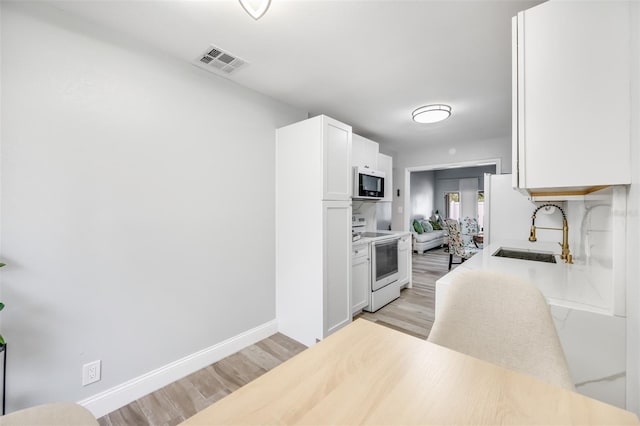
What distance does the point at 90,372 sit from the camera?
159 cm

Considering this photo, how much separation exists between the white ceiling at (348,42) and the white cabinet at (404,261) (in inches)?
74.5

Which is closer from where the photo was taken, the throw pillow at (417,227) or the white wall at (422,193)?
the throw pillow at (417,227)

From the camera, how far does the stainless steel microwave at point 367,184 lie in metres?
3.04

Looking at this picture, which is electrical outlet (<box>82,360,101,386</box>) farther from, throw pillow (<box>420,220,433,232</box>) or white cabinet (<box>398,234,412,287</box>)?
throw pillow (<box>420,220,433,232</box>)

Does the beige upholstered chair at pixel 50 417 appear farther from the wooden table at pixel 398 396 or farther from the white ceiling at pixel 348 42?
the white ceiling at pixel 348 42

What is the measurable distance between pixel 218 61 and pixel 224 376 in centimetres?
243

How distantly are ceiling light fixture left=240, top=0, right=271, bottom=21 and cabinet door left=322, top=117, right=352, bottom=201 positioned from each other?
1.33 meters

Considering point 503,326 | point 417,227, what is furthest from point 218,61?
point 417,227

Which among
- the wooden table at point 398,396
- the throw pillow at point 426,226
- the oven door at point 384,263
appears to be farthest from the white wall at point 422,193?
the wooden table at point 398,396

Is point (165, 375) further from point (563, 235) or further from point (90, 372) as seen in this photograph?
point (563, 235)

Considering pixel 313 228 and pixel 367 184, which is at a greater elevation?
pixel 367 184

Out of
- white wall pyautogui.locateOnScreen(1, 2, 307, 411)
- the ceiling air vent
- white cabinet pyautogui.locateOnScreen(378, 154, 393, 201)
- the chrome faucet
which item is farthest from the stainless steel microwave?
the chrome faucet

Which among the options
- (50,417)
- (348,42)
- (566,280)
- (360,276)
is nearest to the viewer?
(50,417)

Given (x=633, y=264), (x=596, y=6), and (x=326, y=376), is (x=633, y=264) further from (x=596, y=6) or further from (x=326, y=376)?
(x=326, y=376)
